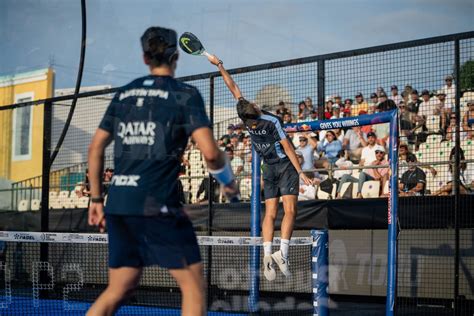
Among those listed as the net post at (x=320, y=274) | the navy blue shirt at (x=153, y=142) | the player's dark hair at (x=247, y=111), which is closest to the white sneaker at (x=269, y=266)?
the net post at (x=320, y=274)

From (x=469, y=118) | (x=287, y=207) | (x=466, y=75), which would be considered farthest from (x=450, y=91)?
(x=287, y=207)

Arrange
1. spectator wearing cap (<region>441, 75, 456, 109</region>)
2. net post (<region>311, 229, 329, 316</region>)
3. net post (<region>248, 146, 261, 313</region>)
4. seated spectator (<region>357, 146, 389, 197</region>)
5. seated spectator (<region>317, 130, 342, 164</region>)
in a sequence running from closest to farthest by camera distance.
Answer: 1. net post (<region>311, 229, 329, 316</region>)
2. spectator wearing cap (<region>441, 75, 456, 109</region>)
3. net post (<region>248, 146, 261, 313</region>)
4. seated spectator (<region>357, 146, 389, 197</region>)
5. seated spectator (<region>317, 130, 342, 164</region>)

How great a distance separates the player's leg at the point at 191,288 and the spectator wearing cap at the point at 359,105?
19.4 ft

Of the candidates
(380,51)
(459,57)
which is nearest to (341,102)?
(380,51)

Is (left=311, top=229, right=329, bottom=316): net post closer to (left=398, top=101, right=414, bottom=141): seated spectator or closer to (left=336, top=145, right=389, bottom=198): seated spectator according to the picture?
(left=398, top=101, right=414, bottom=141): seated spectator

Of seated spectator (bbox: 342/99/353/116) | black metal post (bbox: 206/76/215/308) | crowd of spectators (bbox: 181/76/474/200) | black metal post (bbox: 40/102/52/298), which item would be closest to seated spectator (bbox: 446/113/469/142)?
crowd of spectators (bbox: 181/76/474/200)

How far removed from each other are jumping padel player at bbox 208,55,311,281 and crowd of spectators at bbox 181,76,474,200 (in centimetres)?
165

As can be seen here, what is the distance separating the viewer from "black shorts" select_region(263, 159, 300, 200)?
867cm

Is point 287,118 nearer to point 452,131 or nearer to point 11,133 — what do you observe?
point 452,131

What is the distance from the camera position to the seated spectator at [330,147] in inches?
436

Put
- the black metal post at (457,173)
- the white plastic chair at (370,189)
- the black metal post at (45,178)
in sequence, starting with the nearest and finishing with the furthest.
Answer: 1. the black metal post at (457,173)
2. the white plastic chair at (370,189)
3. the black metal post at (45,178)

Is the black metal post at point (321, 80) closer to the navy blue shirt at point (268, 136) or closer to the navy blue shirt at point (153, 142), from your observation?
the navy blue shirt at point (268, 136)

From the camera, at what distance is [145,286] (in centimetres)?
1169

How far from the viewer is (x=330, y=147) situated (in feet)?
36.6
